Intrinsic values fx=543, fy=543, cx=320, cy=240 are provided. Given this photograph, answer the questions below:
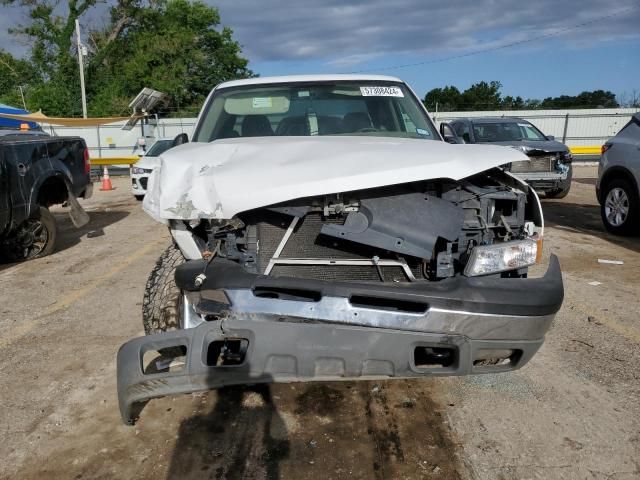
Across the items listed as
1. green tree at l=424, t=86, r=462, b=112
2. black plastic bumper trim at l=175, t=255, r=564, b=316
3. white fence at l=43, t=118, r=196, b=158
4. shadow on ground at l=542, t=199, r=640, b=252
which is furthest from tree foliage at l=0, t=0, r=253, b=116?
black plastic bumper trim at l=175, t=255, r=564, b=316

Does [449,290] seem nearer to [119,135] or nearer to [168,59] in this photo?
[119,135]

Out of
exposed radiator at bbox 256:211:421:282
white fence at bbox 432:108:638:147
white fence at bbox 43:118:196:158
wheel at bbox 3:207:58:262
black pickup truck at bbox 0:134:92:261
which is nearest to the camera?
exposed radiator at bbox 256:211:421:282

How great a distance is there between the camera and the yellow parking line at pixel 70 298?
14.2ft

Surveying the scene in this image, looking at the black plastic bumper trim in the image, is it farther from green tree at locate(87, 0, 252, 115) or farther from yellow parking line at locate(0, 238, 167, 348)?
green tree at locate(87, 0, 252, 115)

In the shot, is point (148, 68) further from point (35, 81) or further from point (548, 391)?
point (548, 391)

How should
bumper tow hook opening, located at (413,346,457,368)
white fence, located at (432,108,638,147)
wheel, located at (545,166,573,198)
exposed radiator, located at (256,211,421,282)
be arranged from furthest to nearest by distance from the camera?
white fence, located at (432,108,638,147), wheel, located at (545,166,573,198), exposed radiator, located at (256,211,421,282), bumper tow hook opening, located at (413,346,457,368)

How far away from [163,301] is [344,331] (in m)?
1.36

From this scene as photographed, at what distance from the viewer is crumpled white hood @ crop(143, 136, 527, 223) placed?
2.53 m

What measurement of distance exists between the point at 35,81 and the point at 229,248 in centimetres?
4218

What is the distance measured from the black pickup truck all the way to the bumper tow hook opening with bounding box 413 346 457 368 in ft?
17.0

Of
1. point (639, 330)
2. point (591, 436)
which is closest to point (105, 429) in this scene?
point (591, 436)

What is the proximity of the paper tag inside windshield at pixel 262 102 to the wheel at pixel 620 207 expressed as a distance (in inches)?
210

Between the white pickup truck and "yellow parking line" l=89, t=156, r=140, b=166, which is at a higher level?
the white pickup truck

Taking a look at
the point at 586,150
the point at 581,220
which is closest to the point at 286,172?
the point at 581,220
